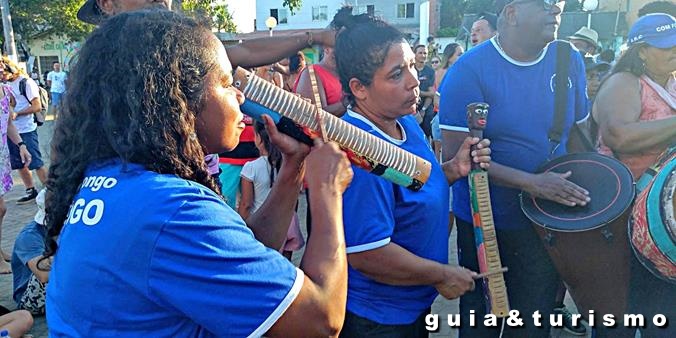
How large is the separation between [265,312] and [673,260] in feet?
6.70

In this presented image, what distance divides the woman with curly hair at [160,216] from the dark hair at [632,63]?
2387mm

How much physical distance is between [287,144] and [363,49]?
0.79 metres

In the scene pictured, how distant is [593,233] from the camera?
2441 mm

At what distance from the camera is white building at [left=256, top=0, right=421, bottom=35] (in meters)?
51.5

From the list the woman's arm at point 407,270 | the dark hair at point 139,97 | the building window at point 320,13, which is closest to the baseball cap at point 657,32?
the woman's arm at point 407,270

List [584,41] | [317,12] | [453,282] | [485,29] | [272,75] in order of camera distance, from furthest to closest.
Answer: [317,12] < [272,75] < [584,41] < [485,29] < [453,282]

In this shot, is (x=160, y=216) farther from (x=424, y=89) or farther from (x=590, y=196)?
(x=424, y=89)

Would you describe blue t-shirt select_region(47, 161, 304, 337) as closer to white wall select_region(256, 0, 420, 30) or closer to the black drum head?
the black drum head

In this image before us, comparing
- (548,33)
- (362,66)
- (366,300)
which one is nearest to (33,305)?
(366,300)

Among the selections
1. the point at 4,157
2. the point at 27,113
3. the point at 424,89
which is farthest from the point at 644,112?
the point at 27,113

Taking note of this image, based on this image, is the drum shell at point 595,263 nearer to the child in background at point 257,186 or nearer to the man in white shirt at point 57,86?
the child in background at point 257,186

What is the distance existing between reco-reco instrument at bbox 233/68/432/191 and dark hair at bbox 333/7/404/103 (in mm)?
616

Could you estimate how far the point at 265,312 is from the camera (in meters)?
1.10

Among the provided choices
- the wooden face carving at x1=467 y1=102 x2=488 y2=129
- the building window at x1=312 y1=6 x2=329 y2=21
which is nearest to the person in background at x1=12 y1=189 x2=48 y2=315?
the wooden face carving at x1=467 y1=102 x2=488 y2=129
